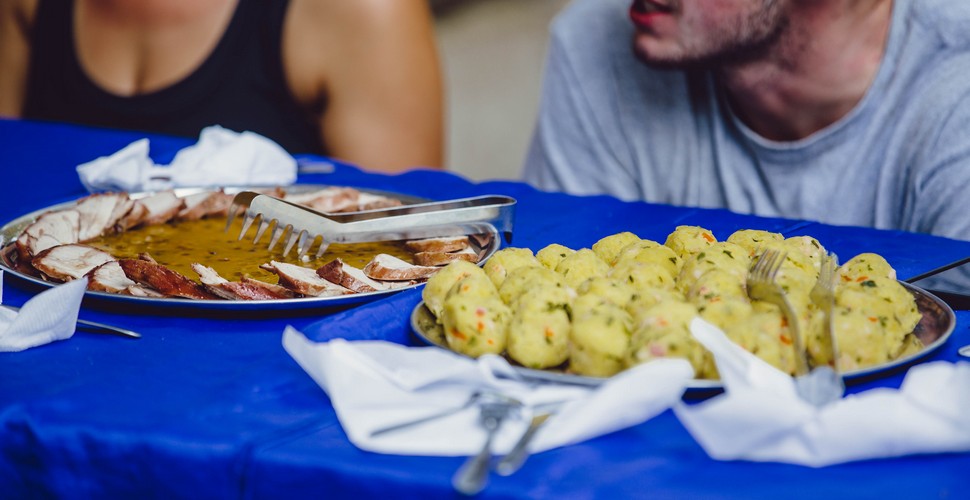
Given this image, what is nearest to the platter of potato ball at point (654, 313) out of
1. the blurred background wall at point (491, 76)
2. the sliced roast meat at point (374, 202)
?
the sliced roast meat at point (374, 202)

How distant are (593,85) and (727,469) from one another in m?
1.92

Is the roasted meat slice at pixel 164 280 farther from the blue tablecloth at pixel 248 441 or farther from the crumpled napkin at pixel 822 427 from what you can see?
the crumpled napkin at pixel 822 427

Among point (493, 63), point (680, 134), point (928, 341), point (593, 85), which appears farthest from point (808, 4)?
point (493, 63)

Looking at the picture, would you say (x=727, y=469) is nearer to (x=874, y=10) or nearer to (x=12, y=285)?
(x=12, y=285)

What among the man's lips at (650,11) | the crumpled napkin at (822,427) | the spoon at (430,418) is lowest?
Answer: the spoon at (430,418)

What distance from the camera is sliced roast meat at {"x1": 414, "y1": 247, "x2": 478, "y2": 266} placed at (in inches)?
46.1

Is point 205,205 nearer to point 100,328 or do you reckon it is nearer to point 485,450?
point 100,328

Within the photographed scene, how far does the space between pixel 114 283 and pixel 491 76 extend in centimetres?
381

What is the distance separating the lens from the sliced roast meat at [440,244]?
121cm

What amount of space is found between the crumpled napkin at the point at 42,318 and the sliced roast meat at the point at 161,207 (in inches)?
18.7

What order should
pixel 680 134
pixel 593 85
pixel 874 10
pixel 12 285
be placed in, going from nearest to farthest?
pixel 12 285
pixel 874 10
pixel 680 134
pixel 593 85

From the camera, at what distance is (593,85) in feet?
8.24

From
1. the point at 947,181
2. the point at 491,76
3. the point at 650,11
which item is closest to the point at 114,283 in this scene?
the point at 650,11

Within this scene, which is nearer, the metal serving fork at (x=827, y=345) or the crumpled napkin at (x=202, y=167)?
the metal serving fork at (x=827, y=345)
